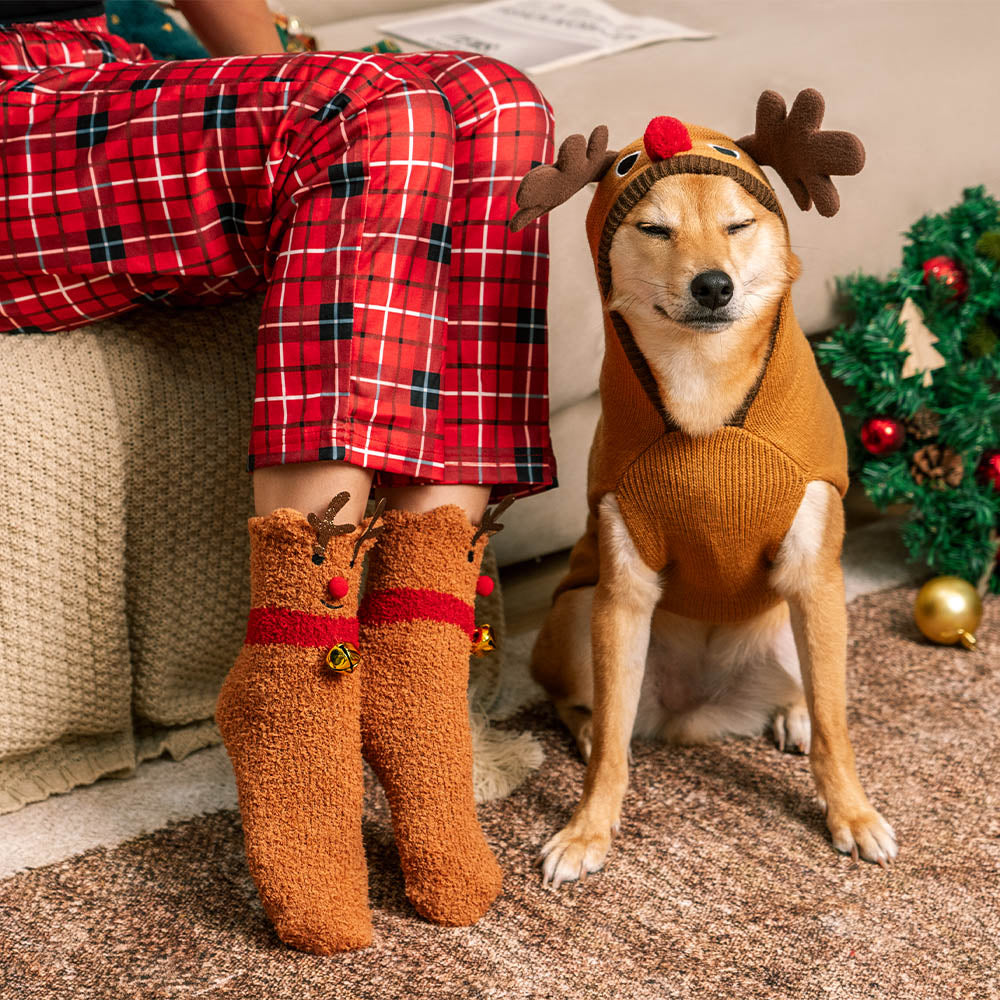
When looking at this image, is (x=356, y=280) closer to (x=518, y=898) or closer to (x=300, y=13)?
(x=518, y=898)

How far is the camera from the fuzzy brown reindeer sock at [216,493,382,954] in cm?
87

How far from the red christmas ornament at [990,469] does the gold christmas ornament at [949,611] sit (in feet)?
0.55

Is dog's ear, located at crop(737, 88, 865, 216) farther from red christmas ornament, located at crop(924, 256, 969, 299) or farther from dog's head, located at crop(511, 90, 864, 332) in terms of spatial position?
red christmas ornament, located at crop(924, 256, 969, 299)

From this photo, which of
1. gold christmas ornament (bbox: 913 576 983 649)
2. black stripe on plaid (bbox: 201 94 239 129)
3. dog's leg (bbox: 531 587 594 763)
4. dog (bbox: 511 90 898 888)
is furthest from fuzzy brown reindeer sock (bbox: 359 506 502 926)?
gold christmas ornament (bbox: 913 576 983 649)

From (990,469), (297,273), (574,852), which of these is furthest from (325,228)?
(990,469)

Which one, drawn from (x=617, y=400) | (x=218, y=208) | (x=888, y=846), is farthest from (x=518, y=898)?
(x=218, y=208)

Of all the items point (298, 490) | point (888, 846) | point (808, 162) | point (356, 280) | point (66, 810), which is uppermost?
point (808, 162)

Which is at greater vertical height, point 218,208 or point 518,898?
point 218,208

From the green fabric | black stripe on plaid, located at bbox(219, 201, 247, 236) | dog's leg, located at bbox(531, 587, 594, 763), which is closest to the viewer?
black stripe on plaid, located at bbox(219, 201, 247, 236)

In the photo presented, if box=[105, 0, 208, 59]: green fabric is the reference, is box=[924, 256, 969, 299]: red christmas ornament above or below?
below

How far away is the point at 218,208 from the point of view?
965 mm

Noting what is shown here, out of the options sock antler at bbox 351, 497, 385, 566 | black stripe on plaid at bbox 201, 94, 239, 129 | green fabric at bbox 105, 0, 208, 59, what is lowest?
sock antler at bbox 351, 497, 385, 566

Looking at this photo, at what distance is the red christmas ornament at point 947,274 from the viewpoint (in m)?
1.48

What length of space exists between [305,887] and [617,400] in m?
0.50
